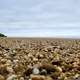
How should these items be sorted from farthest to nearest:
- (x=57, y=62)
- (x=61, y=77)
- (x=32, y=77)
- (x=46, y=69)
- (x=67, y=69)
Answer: (x=57, y=62), (x=67, y=69), (x=46, y=69), (x=61, y=77), (x=32, y=77)

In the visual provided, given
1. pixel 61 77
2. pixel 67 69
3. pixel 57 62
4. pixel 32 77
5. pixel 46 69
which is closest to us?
pixel 32 77

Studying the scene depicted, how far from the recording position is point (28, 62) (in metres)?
5.07

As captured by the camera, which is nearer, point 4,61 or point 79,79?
point 79,79

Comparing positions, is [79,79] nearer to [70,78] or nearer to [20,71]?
[70,78]

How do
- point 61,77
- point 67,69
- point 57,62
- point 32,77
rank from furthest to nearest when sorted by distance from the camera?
point 57,62 < point 67,69 < point 61,77 < point 32,77

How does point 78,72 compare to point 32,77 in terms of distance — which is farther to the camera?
point 78,72

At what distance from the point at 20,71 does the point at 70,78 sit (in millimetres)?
845

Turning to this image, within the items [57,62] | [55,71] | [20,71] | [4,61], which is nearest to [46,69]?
[55,71]

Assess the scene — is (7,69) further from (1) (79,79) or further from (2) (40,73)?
(1) (79,79)

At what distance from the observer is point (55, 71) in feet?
13.4

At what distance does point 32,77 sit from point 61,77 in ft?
1.40

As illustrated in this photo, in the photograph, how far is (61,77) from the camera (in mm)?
3768

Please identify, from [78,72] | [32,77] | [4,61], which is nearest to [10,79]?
[32,77]

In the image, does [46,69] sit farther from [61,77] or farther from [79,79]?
[79,79]
